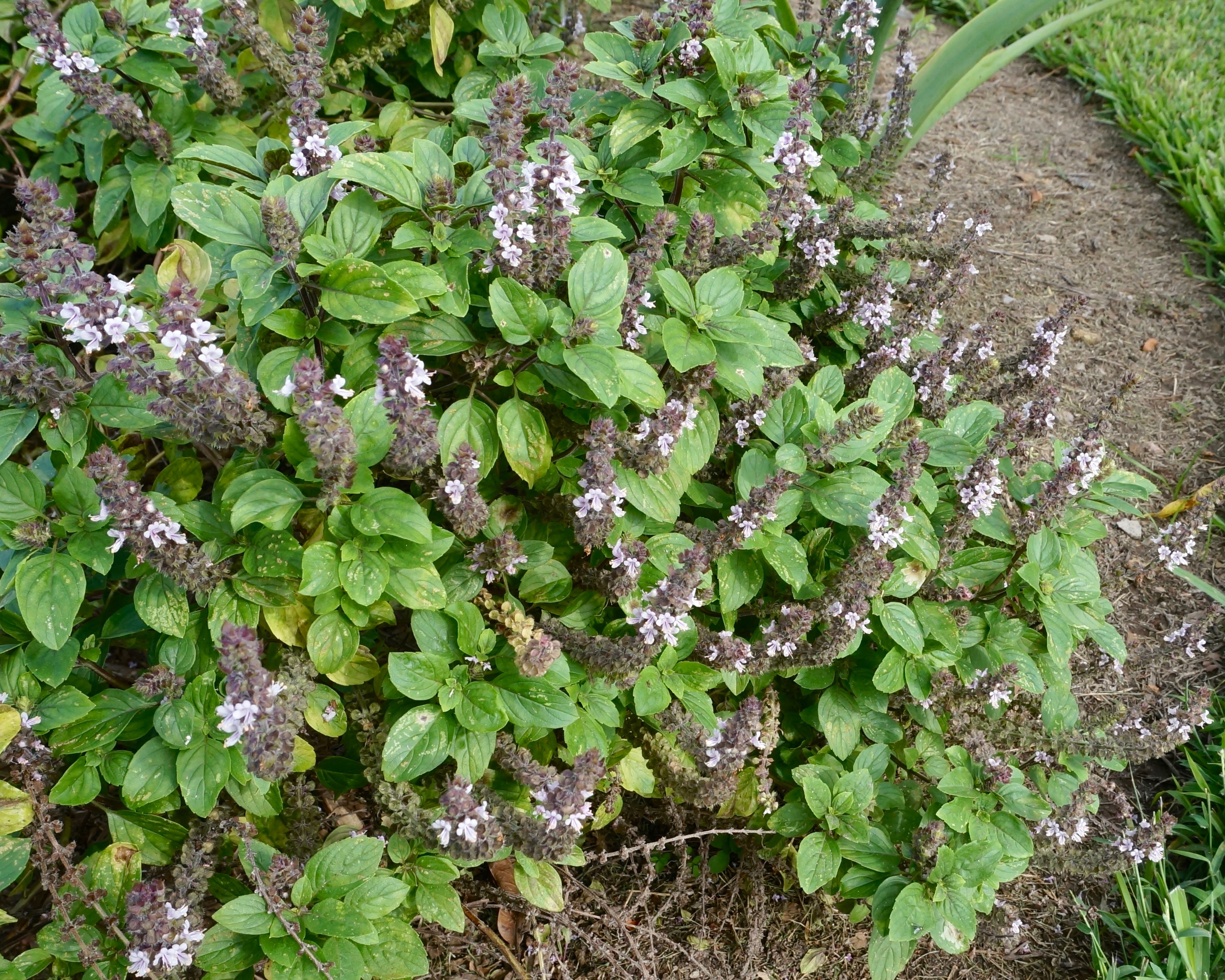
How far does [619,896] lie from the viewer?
280cm

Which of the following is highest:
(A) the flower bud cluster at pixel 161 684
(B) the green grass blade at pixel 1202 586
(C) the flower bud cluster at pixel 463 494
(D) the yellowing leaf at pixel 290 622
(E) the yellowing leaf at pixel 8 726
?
(C) the flower bud cluster at pixel 463 494

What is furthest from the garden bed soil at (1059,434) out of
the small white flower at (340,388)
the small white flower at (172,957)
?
the small white flower at (340,388)

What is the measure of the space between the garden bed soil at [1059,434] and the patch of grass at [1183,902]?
0.37 ft

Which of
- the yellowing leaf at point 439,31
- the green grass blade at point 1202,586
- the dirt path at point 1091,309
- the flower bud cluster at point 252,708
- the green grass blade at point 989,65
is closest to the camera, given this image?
the flower bud cluster at point 252,708

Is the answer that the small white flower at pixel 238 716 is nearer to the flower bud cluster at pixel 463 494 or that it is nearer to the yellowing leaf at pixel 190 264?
the flower bud cluster at pixel 463 494

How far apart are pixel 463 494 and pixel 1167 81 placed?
5.92m

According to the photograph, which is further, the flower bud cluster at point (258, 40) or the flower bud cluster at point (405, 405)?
the flower bud cluster at point (258, 40)

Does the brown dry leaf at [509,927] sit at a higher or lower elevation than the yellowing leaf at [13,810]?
lower

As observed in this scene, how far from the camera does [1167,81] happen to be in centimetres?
567

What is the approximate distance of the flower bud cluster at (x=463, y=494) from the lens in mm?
2107

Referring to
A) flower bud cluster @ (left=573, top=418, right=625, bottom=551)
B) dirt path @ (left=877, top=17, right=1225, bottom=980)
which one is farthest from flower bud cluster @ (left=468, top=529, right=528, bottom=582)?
dirt path @ (left=877, top=17, right=1225, bottom=980)

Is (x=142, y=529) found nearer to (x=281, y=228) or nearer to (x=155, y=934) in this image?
(x=281, y=228)

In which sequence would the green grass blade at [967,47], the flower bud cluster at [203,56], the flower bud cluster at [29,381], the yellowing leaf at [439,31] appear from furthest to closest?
the green grass blade at [967,47], the yellowing leaf at [439,31], the flower bud cluster at [203,56], the flower bud cluster at [29,381]

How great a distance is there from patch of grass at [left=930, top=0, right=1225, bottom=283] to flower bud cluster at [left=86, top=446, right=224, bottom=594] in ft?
17.0
